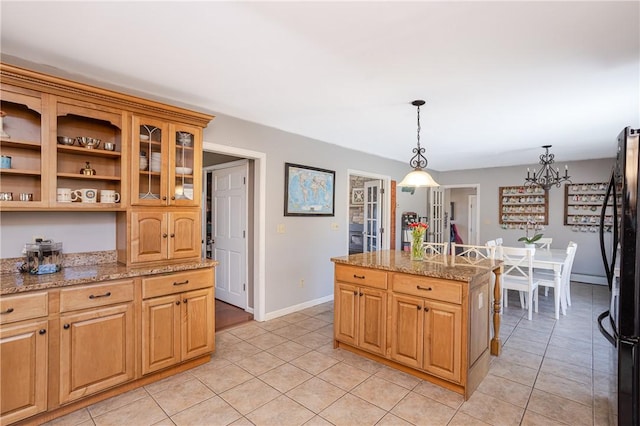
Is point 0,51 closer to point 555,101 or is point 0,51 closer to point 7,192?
point 7,192

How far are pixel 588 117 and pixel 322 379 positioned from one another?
12.7 ft

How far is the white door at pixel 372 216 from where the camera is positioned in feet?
20.0

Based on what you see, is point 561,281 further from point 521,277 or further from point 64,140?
point 64,140

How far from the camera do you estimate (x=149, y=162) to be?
8.82ft

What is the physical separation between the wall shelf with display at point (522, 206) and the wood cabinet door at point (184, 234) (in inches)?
260

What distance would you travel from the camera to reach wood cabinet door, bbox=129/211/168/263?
255 centimetres

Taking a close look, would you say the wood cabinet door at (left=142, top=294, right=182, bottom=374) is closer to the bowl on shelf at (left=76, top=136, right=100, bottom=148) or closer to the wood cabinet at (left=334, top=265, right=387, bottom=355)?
the bowl on shelf at (left=76, top=136, right=100, bottom=148)

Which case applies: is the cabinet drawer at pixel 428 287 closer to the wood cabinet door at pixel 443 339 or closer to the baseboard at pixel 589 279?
the wood cabinet door at pixel 443 339

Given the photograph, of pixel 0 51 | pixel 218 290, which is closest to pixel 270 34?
pixel 0 51

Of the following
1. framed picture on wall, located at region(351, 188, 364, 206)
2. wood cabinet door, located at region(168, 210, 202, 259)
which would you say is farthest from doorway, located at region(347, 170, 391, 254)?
wood cabinet door, located at region(168, 210, 202, 259)

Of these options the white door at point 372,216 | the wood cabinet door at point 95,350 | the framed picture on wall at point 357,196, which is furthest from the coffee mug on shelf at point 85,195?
the framed picture on wall at point 357,196

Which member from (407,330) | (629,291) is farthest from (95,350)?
(629,291)

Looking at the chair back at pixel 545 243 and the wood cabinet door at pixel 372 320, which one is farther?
the chair back at pixel 545 243

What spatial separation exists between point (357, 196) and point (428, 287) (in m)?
4.83
